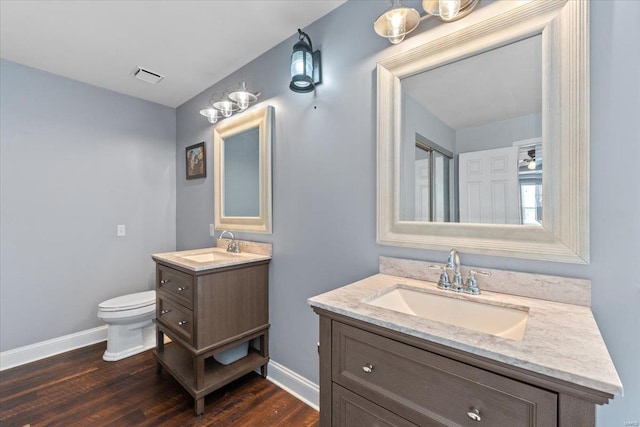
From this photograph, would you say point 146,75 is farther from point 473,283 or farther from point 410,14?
point 473,283

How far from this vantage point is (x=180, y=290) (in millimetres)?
1847

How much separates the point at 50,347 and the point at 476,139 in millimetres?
3531

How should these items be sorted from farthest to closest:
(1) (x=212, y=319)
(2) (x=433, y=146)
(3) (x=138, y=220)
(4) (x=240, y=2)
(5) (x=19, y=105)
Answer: (3) (x=138, y=220)
(5) (x=19, y=105)
(1) (x=212, y=319)
(4) (x=240, y=2)
(2) (x=433, y=146)

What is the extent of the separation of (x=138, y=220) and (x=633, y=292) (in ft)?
11.7

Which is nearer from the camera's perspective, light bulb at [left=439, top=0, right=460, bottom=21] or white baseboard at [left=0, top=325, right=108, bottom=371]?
light bulb at [left=439, top=0, right=460, bottom=21]

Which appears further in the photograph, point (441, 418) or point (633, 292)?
point (633, 292)

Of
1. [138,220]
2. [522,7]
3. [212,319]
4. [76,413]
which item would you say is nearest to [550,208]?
[522,7]

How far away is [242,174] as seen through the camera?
7.67ft

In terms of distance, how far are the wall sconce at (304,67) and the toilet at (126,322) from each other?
2159mm

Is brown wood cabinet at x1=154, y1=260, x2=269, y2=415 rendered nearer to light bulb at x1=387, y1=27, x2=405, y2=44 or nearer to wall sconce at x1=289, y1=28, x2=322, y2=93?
wall sconce at x1=289, y1=28, x2=322, y2=93

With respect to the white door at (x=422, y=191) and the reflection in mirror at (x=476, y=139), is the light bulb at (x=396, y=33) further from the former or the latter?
the white door at (x=422, y=191)

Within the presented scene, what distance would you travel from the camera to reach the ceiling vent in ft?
7.64

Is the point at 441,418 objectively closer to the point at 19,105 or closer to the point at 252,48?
the point at 252,48

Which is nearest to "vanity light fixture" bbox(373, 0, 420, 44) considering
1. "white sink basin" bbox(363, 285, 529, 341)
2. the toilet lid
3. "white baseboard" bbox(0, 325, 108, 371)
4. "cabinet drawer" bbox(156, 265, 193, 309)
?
"white sink basin" bbox(363, 285, 529, 341)
